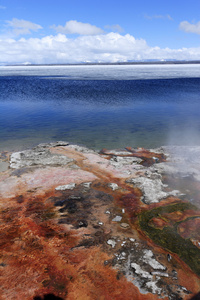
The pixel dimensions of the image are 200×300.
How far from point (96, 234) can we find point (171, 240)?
238 centimetres

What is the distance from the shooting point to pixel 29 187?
31.2 feet

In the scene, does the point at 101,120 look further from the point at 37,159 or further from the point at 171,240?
the point at 171,240

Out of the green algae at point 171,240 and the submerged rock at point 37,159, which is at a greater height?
the submerged rock at point 37,159

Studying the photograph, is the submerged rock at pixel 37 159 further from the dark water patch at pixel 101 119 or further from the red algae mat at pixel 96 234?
the dark water patch at pixel 101 119

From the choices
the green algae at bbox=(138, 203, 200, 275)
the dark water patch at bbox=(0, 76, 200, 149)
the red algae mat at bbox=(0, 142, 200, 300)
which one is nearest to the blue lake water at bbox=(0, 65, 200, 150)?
the dark water patch at bbox=(0, 76, 200, 149)

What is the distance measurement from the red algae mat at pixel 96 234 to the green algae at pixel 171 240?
0.03 meters

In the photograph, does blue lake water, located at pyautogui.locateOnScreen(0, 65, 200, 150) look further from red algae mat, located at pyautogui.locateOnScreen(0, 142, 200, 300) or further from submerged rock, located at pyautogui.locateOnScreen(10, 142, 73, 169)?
red algae mat, located at pyautogui.locateOnScreen(0, 142, 200, 300)

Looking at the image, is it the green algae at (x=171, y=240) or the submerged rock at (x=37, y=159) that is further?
the submerged rock at (x=37, y=159)

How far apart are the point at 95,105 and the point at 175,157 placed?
61.8 feet

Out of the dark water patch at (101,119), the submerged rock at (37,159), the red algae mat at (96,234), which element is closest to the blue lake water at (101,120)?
the dark water patch at (101,119)

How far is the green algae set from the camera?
595 centimetres

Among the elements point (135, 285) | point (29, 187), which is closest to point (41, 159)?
point (29, 187)

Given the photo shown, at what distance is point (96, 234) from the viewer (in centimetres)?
671

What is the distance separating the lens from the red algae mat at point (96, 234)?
5113mm
